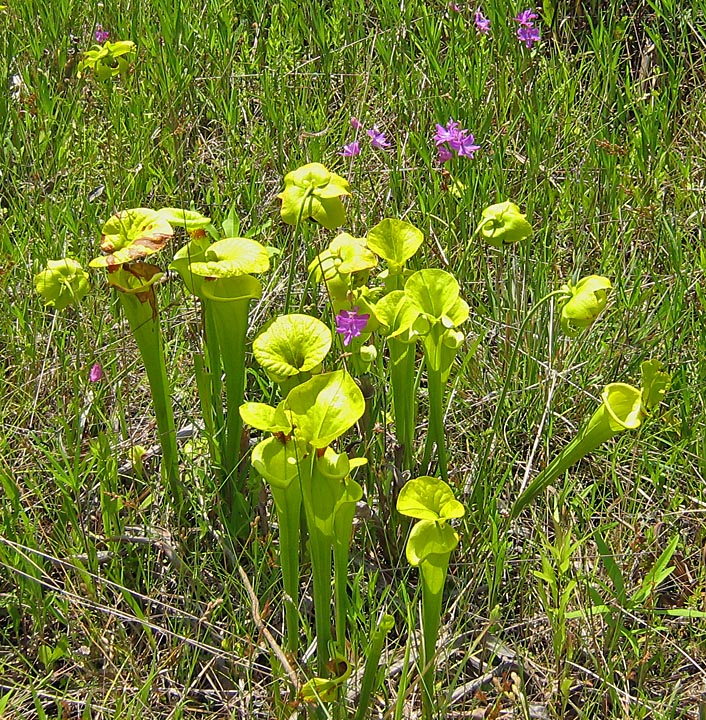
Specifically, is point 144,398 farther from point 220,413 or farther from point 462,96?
point 462,96

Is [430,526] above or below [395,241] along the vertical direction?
below

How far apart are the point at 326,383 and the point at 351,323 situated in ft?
1.00

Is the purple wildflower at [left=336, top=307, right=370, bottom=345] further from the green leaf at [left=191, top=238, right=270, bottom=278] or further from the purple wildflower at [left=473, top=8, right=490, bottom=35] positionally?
the purple wildflower at [left=473, top=8, right=490, bottom=35]

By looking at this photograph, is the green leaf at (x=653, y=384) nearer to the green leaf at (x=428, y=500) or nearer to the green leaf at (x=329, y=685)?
the green leaf at (x=428, y=500)

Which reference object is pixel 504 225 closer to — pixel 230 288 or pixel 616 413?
pixel 616 413

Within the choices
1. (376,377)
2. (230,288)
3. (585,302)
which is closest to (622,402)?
(585,302)

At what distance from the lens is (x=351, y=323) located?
4.68 feet

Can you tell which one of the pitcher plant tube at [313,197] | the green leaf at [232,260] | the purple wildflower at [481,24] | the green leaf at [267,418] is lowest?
the green leaf at [267,418]

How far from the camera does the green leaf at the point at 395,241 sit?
1.44 meters

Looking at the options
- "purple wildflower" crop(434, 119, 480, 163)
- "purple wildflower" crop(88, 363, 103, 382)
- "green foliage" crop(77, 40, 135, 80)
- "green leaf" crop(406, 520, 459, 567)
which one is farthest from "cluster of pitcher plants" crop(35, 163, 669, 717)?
"green foliage" crop(77, 40, 135, 80)

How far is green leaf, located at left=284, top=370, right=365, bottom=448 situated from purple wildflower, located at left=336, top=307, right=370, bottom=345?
29 centimetres

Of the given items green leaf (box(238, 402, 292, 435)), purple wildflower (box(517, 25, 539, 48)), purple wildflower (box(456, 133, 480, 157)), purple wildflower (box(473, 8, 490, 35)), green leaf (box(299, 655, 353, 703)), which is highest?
purple wildflower (box(473, 8, 490, 35))

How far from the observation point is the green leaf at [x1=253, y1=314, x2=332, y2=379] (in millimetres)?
1228

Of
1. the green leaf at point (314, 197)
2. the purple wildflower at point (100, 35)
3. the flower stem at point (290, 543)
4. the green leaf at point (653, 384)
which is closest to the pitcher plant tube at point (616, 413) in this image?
the green leaf at point (653, 384)
